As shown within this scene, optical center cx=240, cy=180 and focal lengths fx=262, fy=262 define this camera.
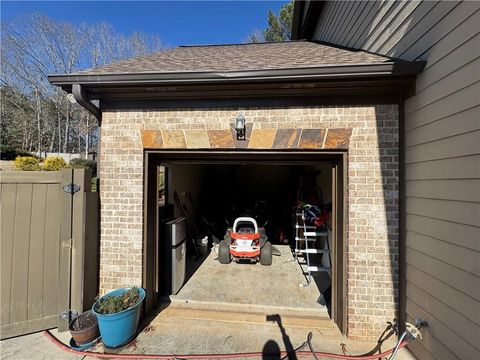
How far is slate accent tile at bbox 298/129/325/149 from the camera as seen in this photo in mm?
3166

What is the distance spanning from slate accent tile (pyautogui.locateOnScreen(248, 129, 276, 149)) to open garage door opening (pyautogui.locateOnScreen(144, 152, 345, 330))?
142mm

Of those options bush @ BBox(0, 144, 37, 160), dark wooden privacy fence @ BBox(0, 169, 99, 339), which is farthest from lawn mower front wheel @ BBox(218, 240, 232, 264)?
bush @ BBox(0, 144, 37, 160)

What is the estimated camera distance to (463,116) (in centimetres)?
211

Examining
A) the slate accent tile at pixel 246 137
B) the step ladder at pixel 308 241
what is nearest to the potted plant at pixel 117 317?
the slate accent tile at pixel 246 137

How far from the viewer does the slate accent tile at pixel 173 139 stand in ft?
11.1

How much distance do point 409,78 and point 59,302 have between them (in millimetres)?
4818

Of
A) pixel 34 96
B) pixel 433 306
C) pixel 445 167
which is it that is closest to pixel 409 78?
pixel 445 167

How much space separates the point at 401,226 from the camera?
9.92 ft

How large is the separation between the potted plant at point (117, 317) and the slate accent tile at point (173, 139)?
188 centimetres

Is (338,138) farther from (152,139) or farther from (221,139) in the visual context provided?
(152,139)

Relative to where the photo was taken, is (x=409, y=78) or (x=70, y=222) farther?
(x=70, y=222)

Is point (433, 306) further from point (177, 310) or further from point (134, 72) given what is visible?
point (134, 72)

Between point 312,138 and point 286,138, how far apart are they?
31 centimetres

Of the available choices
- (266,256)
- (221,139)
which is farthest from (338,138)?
(266,256)
